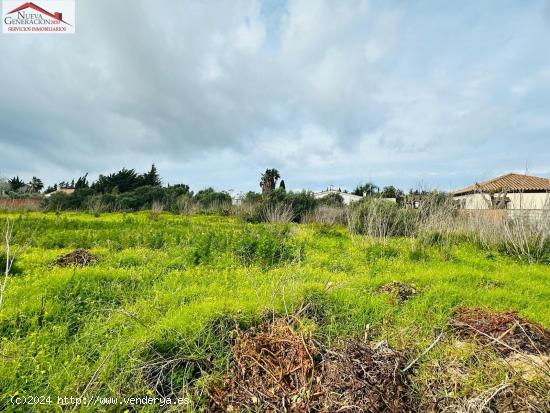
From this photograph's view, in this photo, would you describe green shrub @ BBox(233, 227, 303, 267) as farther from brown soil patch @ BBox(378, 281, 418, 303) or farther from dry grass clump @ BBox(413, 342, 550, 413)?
dry grass clump @ BBox(413, 342, 550, 413)

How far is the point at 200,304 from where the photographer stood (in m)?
3.96

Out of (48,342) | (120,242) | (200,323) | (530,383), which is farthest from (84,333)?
(120,242)

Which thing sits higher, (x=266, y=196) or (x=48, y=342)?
(x=266, y=196)

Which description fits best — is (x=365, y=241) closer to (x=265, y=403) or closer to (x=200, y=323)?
(x=200, y=323)

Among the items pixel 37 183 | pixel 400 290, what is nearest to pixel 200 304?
pixel 400 290

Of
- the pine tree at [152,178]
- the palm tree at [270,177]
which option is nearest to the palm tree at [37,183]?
the pine tree at [152,178]

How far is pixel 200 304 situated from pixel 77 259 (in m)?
3.75

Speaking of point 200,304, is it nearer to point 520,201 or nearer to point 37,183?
point 520,201

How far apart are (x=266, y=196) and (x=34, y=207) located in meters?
18.7

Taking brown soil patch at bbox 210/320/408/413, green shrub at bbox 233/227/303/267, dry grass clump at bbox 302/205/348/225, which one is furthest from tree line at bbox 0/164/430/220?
brown soil patch at bbox 210/320/408/413

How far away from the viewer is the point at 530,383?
243cm

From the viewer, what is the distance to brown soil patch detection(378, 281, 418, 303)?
186 inches

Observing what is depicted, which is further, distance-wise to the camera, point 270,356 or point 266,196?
point 266,196

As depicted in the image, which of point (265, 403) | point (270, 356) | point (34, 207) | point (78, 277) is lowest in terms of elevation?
point (265, 403)
